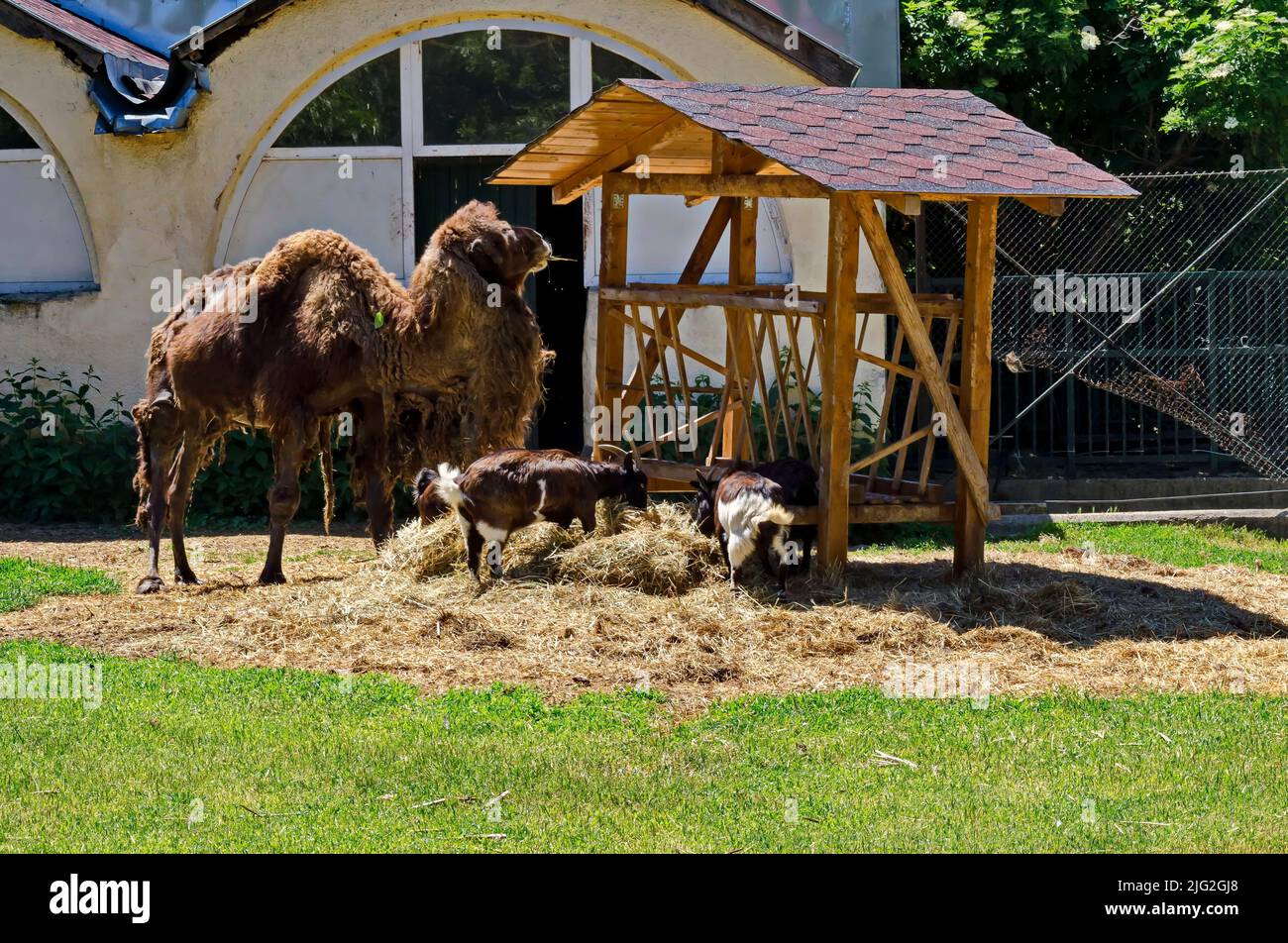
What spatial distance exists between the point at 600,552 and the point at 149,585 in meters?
3.03

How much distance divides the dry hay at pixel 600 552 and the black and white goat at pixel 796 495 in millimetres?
171

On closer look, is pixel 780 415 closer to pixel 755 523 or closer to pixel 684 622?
pixel 755 523

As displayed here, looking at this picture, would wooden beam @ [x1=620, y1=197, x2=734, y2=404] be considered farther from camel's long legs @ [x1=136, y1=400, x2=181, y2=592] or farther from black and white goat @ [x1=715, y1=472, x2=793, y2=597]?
camel's long legs @ [x1=136, y1=400, x2=181, y2=592]

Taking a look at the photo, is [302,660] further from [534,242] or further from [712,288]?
[712,288]

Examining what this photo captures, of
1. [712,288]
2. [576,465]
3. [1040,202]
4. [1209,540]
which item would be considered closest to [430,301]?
[576,465]

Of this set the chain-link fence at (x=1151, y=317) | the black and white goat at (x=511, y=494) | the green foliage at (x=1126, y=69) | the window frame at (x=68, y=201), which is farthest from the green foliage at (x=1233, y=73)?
the window frame at (x=68, y=201)

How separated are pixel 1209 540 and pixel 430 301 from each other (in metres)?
6.44

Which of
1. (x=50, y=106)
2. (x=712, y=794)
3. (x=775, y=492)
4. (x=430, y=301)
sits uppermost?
(x=50, y=106)

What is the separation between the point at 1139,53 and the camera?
16.2m

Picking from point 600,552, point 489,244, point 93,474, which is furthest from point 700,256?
point 93,474

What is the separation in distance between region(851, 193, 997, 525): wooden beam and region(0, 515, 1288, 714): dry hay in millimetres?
785

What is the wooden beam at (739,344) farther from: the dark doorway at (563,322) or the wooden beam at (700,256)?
the dark doorway at (563,322)

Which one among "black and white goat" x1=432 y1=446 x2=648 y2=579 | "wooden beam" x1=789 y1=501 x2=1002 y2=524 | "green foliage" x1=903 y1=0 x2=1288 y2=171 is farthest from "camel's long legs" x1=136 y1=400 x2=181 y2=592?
"green foliage" x1=903 y1=0 x2=1288 y2=171

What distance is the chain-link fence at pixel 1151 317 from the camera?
1344 centimetres
